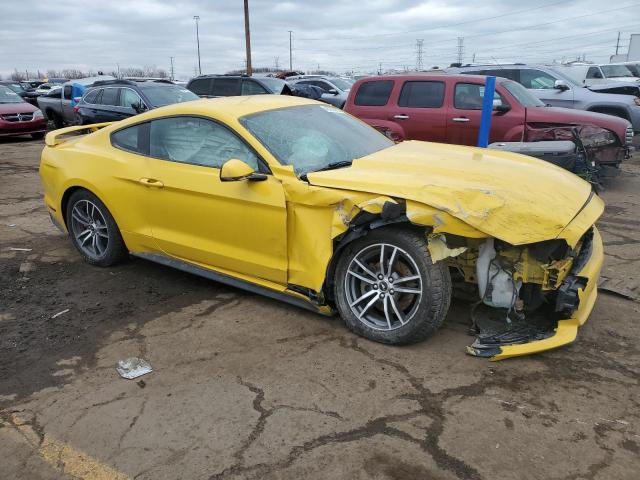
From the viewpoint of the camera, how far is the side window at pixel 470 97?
8445 mm

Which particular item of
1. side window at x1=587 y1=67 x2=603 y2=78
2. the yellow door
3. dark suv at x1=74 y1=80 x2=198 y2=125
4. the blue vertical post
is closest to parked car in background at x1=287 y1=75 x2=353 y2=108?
dark suv at x1=74 y1=80 x2=198 y2=125

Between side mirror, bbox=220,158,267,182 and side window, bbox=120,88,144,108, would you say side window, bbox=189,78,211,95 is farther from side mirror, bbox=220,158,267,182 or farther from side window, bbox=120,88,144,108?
side mirror, bbox=220,158,267,182

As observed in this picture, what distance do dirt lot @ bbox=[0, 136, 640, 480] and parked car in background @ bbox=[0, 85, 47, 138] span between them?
12.8 m

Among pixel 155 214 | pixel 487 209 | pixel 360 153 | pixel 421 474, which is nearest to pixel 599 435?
pixel 421 474

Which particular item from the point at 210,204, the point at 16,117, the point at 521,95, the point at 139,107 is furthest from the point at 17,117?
the point at 210,204

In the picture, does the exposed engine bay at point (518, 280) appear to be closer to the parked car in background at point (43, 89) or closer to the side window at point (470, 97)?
the side window at point (470, 97)

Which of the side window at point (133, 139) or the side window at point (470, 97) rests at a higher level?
the side window at point (470, 97)

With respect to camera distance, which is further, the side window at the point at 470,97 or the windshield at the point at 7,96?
the windshield at the point at 7,96

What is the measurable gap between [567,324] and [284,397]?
1807 millimetres

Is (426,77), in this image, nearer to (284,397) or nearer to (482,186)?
(482,186)

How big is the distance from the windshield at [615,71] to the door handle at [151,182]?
18543mm

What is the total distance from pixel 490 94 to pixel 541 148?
1.09 metres

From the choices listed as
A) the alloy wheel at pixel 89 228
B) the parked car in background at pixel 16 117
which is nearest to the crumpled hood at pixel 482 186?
the alloy wheel at pixel 89 228

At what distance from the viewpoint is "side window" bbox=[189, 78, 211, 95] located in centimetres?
1421
